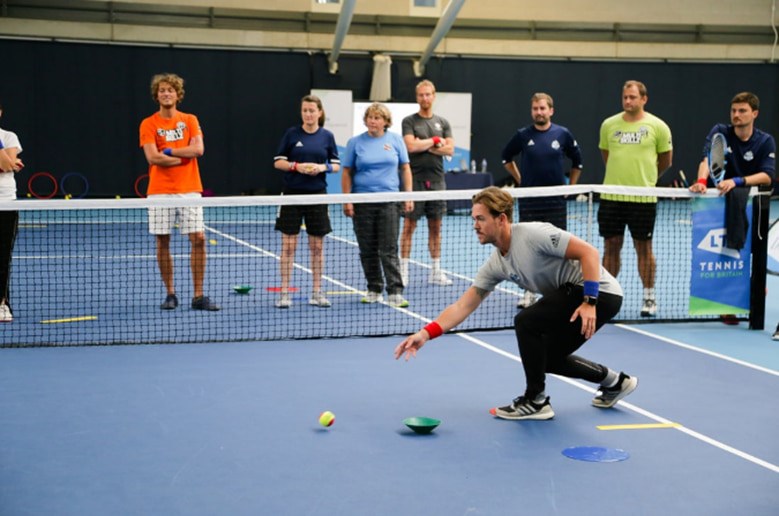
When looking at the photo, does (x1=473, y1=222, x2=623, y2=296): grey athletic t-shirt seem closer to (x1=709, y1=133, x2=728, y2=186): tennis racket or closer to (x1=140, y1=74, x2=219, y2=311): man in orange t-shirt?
(x1=709, y1=133, x2=728, y2=186): tennis racket

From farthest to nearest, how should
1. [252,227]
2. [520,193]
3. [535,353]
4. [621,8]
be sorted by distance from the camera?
[621,8] < [252,227] < [520,193] < [535,353]

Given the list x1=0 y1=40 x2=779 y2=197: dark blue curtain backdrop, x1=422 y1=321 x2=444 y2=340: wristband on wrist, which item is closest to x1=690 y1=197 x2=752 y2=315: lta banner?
x1=422 y1=321 x2=444 y2=340: wristband on wrist

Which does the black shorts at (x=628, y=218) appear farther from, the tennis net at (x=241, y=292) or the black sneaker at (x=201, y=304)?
the black sneaker at (x=201, y=304)

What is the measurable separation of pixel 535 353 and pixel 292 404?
1397mm

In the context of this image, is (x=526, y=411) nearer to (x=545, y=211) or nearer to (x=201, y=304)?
(x=545, y=211)

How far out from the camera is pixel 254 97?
22.4 metres

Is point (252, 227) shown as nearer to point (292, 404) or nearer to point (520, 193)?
point (520, 193)

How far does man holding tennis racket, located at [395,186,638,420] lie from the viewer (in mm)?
4711

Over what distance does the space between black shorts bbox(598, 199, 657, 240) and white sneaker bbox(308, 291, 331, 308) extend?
248cm

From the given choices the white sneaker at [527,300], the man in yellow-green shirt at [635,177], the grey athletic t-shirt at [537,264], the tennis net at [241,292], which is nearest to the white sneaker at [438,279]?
the tennis net at [241,292]

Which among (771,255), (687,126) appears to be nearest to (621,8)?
(687,126)

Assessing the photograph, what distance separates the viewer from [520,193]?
743 cm

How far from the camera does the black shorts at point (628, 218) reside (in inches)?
307

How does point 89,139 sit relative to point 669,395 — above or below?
above
